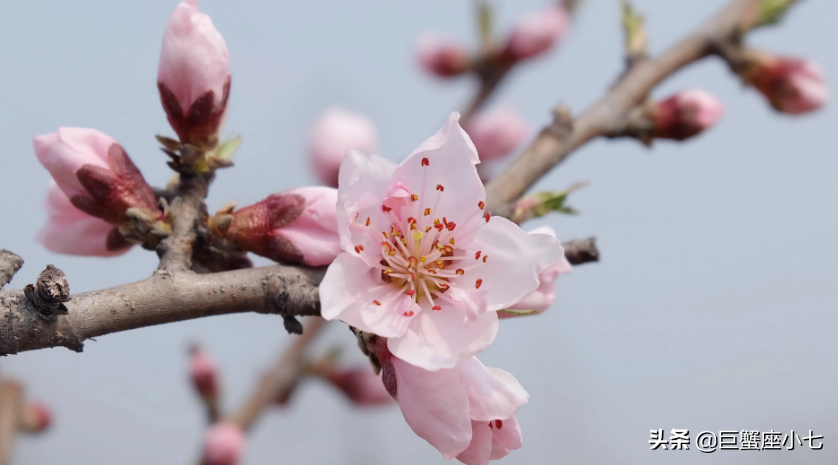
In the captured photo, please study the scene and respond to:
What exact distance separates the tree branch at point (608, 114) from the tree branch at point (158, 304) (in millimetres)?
376

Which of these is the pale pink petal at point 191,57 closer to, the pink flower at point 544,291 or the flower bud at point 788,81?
the pink flower at point 544,291

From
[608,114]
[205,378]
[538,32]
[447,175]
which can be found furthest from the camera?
[538,32]

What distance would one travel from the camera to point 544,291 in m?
0.80

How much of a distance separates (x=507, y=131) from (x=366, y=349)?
211cm

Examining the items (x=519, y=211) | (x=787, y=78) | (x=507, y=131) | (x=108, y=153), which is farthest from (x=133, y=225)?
(x=507, y=131)

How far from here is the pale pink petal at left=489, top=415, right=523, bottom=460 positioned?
70 cm

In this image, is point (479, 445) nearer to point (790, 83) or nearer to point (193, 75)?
point (193, 75)

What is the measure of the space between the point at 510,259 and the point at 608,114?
28.4 inches

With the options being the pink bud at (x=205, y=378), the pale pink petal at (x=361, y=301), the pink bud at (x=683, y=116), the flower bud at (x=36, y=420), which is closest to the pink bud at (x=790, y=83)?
the pink bud at (x=683, y=116)

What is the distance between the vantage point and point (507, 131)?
2717 mm

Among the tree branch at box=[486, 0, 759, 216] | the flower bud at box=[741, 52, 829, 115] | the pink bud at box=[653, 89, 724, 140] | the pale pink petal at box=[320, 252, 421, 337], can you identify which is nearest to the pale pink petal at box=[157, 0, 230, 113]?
the pale pink petal at box=[320, 252, 421, 337]

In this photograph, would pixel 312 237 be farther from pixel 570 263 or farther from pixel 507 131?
pixel 507 131

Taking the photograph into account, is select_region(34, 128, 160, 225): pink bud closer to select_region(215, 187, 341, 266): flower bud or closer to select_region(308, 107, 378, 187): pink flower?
select_region(215, 187, 341, 266): flower bud

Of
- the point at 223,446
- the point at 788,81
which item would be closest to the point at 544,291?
the point at 788,81
